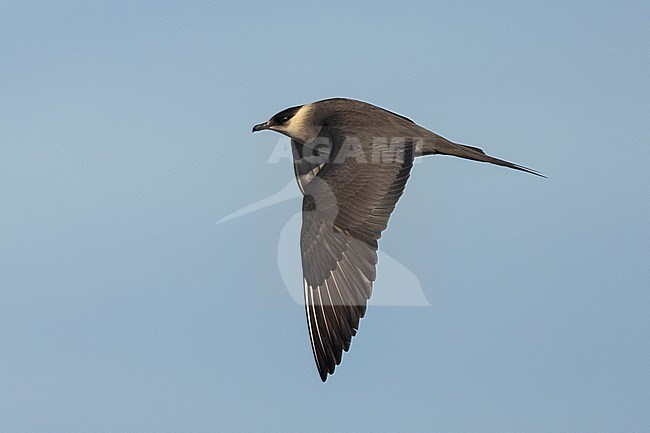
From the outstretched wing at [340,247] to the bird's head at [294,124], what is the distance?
1.63 m

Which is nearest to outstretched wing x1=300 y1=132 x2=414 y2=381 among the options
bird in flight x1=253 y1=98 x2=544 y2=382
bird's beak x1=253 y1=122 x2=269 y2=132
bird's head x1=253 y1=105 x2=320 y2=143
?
bird in flight x1=253 y1=98 x2=544 y2=382

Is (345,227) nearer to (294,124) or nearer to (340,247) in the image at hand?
(340,247)

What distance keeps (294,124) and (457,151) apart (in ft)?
5.84

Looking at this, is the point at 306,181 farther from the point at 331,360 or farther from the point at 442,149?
the point at 331,360

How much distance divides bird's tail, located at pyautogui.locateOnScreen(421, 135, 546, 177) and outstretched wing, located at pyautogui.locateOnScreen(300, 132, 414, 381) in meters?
1.05

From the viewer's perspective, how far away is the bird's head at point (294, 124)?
44.7ft

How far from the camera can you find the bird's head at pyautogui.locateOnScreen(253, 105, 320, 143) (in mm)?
13617

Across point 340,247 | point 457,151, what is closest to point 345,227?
point 340,247

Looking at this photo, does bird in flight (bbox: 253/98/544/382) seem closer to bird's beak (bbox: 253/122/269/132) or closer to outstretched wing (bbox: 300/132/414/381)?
outstretched wing (bbox: 300/132/414/381)

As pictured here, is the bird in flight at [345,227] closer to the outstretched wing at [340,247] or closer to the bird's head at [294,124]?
the outstretched wing at [340,247]

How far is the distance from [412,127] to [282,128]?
151 centimetres

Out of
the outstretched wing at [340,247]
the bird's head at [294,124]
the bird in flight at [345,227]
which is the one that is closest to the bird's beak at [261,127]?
the bird's head at [294,124]

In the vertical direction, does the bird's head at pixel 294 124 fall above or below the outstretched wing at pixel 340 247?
above

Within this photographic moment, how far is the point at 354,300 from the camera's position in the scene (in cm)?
1160
